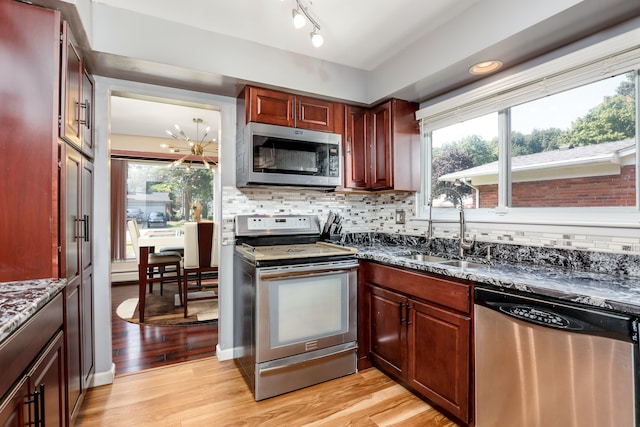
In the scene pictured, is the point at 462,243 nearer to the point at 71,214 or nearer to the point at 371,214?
the point at 371,214

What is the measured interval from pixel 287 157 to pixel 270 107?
1.35 feet

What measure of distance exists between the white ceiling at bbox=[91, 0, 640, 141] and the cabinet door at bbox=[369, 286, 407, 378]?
159 cm

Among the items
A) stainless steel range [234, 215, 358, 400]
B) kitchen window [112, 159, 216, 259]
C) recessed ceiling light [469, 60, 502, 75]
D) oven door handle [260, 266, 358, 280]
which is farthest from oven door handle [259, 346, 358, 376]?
kitchen window [112, 159, 216, 259]

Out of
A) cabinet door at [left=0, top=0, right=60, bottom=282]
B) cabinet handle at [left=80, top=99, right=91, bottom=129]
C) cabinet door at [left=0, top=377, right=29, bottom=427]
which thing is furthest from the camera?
cabinet handle at [left=80, top=99, right=91, bottom=129]

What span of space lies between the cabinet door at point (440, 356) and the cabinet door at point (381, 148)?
1131 mm

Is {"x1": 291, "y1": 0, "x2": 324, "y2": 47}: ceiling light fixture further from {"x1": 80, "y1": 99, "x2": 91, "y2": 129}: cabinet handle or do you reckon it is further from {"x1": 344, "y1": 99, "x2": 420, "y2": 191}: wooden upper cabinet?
{"x1": 80, "y1": 99, "x2": 91, "y2": 129}: cabinet handle

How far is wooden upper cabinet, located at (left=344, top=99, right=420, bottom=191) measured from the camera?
2.60 m

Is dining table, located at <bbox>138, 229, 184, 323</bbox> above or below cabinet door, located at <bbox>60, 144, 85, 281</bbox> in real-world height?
below

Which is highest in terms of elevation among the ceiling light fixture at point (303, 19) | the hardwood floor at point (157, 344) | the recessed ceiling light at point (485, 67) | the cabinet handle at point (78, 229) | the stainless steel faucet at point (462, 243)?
the ceiling light fixture at point (303, 19)

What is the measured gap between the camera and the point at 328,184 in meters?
2.54

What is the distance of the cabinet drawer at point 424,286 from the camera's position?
5.35ft

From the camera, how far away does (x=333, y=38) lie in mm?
2209

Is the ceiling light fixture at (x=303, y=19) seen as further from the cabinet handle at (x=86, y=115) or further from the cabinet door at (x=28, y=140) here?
the cabinet handle at (x=86, y=115)

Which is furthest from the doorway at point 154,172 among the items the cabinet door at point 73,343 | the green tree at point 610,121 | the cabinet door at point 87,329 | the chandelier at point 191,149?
the green tree at point 610,121
